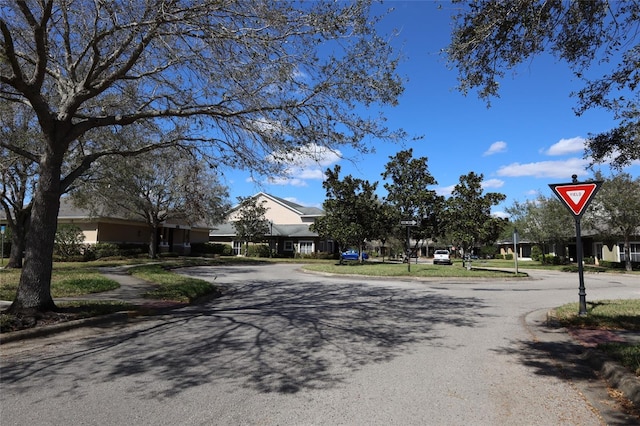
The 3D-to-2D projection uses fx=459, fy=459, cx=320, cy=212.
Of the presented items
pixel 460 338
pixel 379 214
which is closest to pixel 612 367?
pixel 460 338

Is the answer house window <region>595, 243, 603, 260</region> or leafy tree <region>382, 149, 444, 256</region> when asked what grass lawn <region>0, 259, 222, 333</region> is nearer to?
→ leafy tree <region>382, 149, 444, 256</region>

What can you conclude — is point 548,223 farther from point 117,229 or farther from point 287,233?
point 117,229

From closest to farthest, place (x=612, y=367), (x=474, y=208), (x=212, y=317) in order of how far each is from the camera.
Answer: (x=612, y=367) → (x=212, y=317) → (x=474, y=208)

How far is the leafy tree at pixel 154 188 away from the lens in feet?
43.8

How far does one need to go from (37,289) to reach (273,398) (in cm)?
649

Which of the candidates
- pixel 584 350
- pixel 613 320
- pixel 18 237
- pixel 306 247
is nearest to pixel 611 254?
pixel 306 247

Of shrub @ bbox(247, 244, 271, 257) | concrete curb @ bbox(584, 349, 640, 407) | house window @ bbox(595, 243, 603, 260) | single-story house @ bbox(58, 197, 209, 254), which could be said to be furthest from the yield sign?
shrub @ bbox(247, 244, 271, 257)

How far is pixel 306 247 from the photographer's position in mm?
54125

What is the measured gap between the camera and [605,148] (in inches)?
323

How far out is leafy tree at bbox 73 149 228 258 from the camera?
13352 millimetres

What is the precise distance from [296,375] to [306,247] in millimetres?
48368

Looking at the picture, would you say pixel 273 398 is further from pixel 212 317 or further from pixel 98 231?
pixel 98 231

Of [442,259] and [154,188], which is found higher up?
[154,188]

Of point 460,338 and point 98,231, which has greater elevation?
point 98,231
